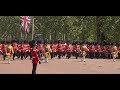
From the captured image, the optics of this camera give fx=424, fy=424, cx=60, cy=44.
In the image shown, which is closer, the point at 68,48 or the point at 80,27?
the point at 68,48

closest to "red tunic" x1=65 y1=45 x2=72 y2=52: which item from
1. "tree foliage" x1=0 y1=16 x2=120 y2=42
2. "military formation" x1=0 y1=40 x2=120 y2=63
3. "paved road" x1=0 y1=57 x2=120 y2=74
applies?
"military formation" x1=0 y1=40 x2=120 y2=63

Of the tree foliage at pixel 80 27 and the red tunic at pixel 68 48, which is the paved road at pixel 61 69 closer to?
the red tunic at pixel 68 48

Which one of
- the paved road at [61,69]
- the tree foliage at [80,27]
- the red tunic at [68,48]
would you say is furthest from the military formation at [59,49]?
the tree foliage at [80,27]

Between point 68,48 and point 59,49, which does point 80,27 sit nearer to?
point 68,48

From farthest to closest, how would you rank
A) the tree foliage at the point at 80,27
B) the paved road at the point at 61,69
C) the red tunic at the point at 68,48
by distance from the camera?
the tree foliage at the point at 80,27, the red tunic at the point at 68,48, the paved road at the point at 61,69

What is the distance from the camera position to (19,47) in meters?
34.6

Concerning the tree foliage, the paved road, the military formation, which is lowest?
the paved road

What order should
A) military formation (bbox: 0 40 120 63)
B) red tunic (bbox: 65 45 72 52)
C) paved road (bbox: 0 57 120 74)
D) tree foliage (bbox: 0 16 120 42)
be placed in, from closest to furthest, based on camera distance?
paved road (bbox: 0 57 120 74), military formation (bbox: 0 40 120 63), red tunic (bbox: 65 45 72 52), tree foliage (bbox: 0 16 120 42)

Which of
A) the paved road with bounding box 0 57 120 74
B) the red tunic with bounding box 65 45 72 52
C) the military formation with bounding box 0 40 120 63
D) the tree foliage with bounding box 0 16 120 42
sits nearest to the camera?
the paved road with bounding box 0 57 120 74

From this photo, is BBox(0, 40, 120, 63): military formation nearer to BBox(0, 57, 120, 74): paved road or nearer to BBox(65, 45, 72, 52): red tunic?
BBox(65, 45, 72, 52): red tunic

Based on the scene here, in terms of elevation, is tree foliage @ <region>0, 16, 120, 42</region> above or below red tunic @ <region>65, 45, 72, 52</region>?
above

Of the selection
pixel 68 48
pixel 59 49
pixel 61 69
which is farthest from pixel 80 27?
pixel 61 69
